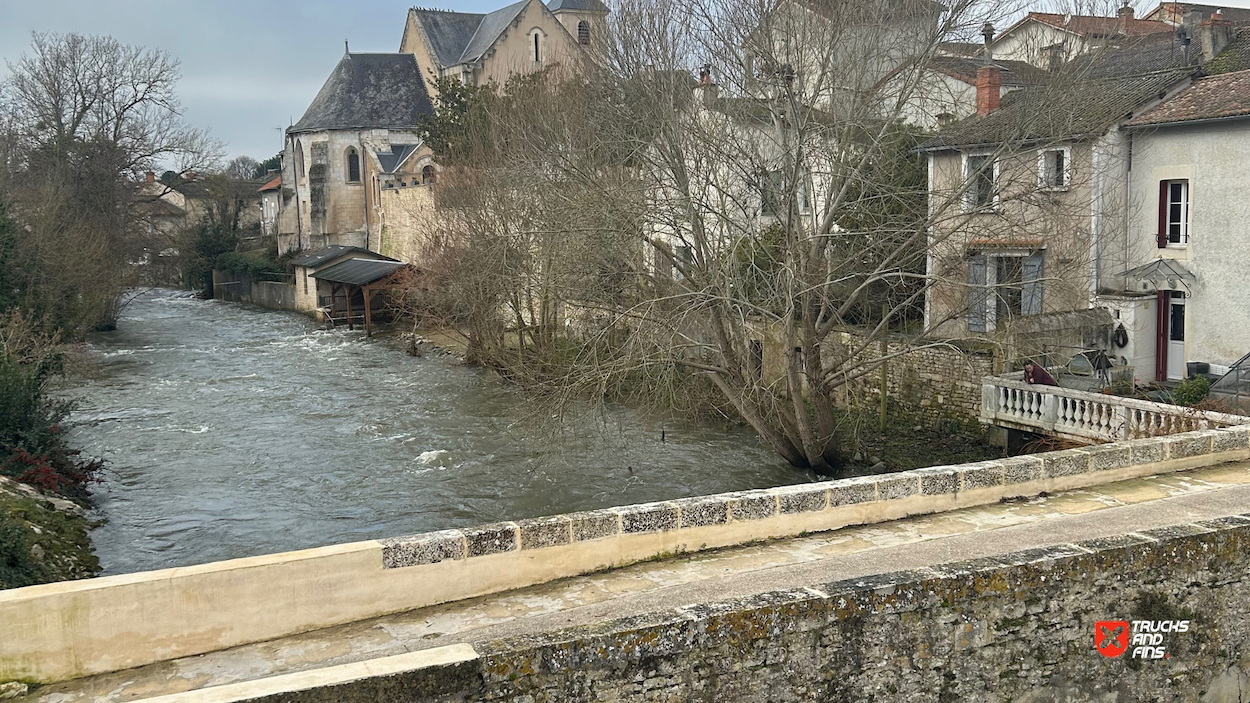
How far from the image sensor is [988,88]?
18094mm

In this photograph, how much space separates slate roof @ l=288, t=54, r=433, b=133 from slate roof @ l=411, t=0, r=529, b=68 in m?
2.07

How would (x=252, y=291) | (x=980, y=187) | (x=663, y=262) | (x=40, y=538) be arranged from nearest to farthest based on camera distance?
(x=40, y=538)
(x=980, y=187)
(x=663, y=262)
(x=252, y=291)

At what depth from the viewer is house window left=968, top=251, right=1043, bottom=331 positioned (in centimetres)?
1390

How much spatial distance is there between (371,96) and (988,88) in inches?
1322

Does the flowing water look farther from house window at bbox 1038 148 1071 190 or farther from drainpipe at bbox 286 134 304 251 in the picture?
drainpipe at bbox 286 134 304 251

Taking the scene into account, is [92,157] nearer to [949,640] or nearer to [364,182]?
[364,182]

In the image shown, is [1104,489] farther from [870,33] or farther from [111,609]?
[111,609]

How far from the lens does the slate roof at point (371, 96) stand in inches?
1788

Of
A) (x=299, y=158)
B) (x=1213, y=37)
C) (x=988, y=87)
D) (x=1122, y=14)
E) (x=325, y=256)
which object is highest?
(x=299, y=158)

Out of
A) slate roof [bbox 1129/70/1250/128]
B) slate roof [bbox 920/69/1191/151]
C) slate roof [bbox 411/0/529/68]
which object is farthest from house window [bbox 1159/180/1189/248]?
slate roof [bbox 411/0/529/68]

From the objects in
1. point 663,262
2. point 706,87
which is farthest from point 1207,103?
point 663,262

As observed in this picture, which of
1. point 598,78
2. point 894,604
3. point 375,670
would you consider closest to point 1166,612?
point 894,604

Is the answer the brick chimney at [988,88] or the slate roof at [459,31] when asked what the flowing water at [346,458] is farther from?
the slate roof at [459,31]

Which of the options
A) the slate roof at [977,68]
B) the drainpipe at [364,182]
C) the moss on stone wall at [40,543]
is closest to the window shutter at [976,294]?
the slate roof at [977,68]
